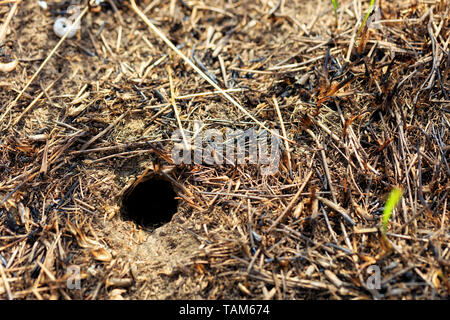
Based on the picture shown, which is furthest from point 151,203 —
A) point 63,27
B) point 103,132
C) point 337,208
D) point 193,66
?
point 63,27

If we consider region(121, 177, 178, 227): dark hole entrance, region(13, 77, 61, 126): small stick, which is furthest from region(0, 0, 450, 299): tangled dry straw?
region(121, 177, 178, 227): dark hole entrance

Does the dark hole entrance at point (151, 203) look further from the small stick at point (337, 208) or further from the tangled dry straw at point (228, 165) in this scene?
the small stick at point (337, 208)

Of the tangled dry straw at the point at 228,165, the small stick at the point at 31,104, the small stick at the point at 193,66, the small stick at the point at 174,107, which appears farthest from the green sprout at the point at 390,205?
the small stick at the point at 31,104

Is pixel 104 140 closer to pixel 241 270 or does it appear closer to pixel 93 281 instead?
pixel 93 281

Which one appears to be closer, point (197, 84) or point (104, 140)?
point (104, 140)

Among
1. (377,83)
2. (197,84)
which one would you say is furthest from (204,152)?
(377,83)

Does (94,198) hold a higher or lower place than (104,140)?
lower
